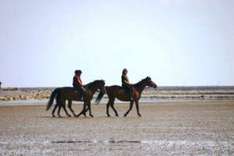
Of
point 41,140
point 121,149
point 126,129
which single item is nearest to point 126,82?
point 126,129

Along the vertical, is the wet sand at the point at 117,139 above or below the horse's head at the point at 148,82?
below

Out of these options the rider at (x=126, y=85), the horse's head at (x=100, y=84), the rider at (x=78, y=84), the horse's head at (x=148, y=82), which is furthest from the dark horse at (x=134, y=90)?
the rider at (x=78, y=84)

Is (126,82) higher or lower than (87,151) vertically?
higher

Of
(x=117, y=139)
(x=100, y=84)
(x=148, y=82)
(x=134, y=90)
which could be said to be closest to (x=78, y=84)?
(x=100, y=84)

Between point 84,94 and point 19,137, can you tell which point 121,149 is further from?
point 84,94

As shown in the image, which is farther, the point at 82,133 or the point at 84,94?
the point at 84,94

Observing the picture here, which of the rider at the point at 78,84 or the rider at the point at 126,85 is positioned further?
the rider at the point at 126,85

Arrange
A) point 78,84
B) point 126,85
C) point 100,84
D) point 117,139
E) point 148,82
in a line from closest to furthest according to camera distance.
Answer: point 117,139 < point 100,84 < point 78,84 < point 126,85 < point 148,82

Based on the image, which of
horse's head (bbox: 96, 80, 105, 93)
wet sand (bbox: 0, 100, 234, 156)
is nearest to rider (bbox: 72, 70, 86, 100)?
horse's head (bbox: 96, 80, 105, 93)

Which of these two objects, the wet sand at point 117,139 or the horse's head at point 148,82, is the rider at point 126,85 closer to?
the horse's head at point 148,82

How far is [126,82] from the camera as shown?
2850 centimetres

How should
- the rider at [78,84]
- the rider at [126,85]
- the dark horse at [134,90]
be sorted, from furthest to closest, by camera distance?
the dark horse at [134,90], the rider at [126,85], the rider at [78,84]

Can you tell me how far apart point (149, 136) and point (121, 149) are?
143 inches

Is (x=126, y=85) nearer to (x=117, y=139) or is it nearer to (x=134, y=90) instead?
(x=134, y=90)
